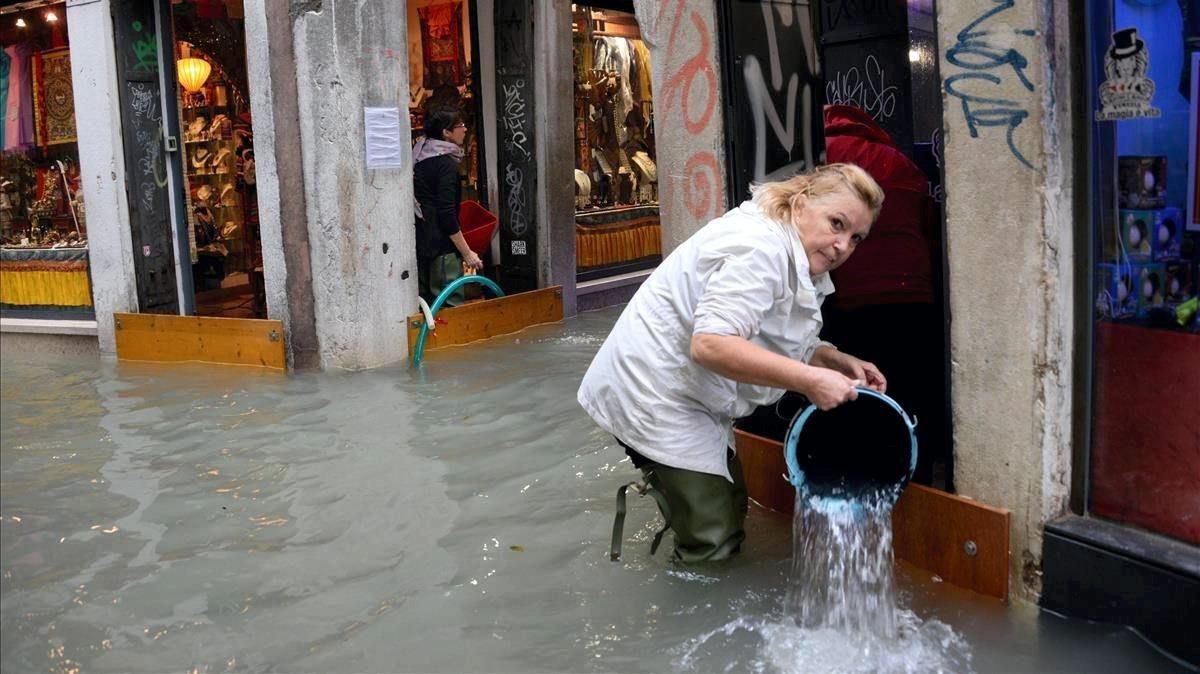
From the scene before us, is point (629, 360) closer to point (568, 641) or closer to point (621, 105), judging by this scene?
point (568, 641)

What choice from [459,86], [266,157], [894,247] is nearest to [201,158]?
[459,86]

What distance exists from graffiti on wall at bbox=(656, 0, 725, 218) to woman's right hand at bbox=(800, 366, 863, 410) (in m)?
1.85

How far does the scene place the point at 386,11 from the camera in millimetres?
8484

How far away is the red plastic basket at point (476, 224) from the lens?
9.88 m

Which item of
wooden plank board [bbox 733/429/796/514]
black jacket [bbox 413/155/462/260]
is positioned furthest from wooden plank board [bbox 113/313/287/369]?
wooden plank board [bbox 733/429/796/514]

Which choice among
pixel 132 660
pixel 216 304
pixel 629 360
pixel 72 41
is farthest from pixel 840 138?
pixel 216 304

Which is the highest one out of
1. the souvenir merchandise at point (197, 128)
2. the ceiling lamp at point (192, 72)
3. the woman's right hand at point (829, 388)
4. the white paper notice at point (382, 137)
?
the ceiling lamp at point (192, 72)

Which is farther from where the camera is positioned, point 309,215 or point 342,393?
point 309,215

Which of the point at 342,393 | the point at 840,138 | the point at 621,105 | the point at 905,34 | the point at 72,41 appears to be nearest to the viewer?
the point at 840,138

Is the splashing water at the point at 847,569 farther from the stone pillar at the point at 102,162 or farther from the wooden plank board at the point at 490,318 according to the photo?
the stone pillar at the point at 102,162

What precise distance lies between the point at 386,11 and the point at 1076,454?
6369 millimetres

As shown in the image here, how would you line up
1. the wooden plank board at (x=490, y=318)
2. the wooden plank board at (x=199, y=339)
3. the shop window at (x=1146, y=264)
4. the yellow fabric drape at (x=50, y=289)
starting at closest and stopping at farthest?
the shop window at (x=1146, y=264) → the wooden plank board at (x=199, y=339) → the wooden plank board at (x=490, y=318) → the yellow fabric drape at (x=50, y=289)

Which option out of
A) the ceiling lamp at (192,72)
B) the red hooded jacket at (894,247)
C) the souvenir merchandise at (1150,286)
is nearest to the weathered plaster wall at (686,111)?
the red hooded jacket at (894,247)

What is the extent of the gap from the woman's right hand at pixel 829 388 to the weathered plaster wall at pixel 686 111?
6.05ft
